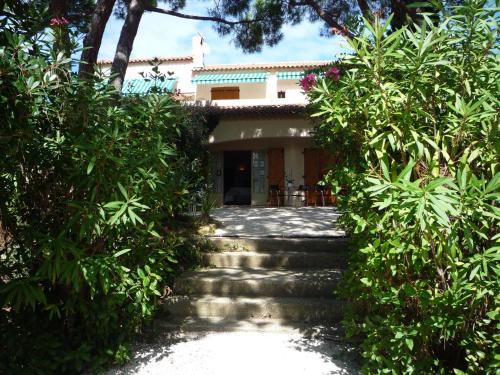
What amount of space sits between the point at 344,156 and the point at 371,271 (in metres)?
1.37

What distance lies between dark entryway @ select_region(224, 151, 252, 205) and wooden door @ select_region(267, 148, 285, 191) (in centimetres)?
126

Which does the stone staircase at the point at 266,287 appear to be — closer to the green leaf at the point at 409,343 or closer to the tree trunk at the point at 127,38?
the green leaf at the point at 409,343

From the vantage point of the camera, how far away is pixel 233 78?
18.7 meters

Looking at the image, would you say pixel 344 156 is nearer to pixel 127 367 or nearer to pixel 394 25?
pixel 127 367

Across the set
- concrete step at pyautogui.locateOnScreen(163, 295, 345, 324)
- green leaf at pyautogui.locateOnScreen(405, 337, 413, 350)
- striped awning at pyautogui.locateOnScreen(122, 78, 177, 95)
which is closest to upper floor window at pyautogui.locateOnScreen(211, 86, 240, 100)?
striped awning at pyautogui.locateOnScreen(122, 78, 177, 95)

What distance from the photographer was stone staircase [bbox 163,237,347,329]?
464cm

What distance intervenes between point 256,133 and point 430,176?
13602 mm

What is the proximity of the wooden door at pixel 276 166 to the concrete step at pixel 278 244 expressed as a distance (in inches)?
434

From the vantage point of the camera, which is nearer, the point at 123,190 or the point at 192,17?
the point at 123,190

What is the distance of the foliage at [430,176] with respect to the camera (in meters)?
2.37

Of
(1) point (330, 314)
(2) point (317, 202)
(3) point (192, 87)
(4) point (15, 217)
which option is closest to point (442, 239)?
(1) point (330, 314)

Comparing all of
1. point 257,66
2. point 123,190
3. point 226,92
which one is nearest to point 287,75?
point 257,66

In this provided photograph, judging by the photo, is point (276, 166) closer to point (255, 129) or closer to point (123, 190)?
point (255, 129)

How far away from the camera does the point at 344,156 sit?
3896mm
